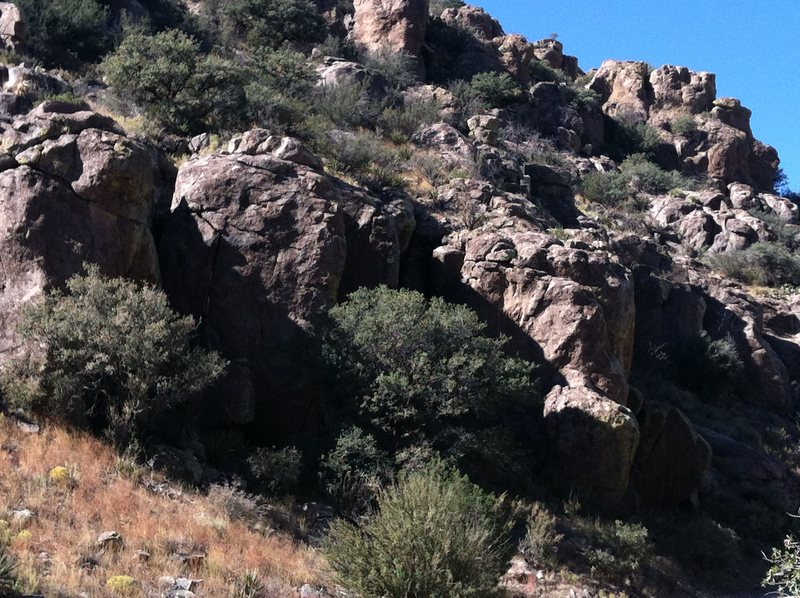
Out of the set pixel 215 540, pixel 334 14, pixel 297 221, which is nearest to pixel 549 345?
pixel 297 221

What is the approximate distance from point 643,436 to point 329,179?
8152mm

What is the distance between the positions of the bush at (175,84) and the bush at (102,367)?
28.0 feet

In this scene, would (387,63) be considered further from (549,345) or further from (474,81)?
(549,345)

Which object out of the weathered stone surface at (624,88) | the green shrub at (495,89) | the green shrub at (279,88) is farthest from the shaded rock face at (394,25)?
the weathered stone surface at (624,88)

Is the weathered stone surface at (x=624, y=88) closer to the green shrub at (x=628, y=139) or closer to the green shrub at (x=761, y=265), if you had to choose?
the green shrub at (x=628, y=139)

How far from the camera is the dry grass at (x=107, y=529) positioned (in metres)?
7.51

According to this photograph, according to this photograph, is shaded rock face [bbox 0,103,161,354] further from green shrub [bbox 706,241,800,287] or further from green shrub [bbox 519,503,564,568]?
green shrub [bbox 706,241,800,287]

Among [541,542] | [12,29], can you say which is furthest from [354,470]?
[12,29]

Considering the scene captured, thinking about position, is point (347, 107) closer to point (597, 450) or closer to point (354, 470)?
point (597, 450)

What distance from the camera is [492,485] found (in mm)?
12781

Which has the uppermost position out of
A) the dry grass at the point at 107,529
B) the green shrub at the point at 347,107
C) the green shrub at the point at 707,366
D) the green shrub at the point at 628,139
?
the green shrub at the point at 628,139

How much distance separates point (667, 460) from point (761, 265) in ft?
61.0

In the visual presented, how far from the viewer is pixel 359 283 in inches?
605

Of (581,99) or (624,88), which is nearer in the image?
(581,99)
